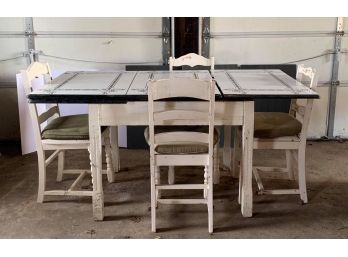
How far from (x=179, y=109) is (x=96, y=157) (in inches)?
23.8

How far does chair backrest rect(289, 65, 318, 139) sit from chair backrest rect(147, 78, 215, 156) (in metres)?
0.72

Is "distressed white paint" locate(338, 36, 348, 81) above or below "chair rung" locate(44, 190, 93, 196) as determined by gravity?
above

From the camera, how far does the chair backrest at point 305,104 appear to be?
274 centimetres

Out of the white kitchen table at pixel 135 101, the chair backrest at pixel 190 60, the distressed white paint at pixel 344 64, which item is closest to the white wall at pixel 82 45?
the chair backrest at pixel 190 60

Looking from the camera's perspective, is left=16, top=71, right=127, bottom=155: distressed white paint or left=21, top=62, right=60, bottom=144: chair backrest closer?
left=21, top=62, right=60, bottom=144: chair backrest

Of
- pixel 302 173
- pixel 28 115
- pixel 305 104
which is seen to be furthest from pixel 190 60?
pixel 28 115

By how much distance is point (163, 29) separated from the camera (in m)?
4.25

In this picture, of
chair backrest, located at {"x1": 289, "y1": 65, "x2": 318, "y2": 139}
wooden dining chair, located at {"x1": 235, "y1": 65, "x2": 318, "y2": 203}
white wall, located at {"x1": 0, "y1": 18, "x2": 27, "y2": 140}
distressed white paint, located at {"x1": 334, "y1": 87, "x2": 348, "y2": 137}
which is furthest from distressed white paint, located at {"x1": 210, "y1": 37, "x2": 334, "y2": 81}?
white wall, located at {"x1": 0, "y1": 18, "x2": 27, "y2": 140}

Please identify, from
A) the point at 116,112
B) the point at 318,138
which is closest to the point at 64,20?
the point at 116,112

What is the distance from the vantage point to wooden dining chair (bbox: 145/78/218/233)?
90.0 inches

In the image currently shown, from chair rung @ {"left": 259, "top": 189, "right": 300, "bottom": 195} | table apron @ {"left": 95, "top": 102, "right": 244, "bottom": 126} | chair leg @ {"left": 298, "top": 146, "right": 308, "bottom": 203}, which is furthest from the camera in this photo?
chair rung @ {"left": 259, "top": 189, "right": 300, "bottom": 195}

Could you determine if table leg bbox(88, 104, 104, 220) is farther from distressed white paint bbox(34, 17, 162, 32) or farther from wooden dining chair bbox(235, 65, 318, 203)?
distressed white paint bbox(34, 17, 162, 32)

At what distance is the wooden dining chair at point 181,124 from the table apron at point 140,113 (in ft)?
0.08
